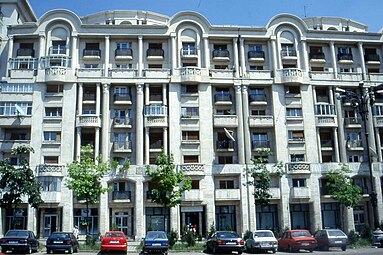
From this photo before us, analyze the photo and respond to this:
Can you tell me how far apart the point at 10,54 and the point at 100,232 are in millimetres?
22796

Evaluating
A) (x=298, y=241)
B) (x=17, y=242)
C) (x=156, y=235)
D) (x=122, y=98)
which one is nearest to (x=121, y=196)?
(x=122, y=98)

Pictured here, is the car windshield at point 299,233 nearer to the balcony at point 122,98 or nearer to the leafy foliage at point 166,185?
the leafy foliage at point 166,185

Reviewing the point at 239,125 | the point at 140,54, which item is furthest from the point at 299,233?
the point at 140,54

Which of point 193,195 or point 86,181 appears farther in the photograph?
point 193,195

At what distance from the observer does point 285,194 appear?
43906 mm

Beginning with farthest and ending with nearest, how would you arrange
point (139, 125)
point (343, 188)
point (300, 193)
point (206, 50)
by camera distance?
point (206, 50) → point (139, 125) → point (300, 193) → point (343, 188)

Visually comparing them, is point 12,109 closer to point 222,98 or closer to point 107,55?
point 107,55

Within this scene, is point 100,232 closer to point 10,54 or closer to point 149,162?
point 149,162

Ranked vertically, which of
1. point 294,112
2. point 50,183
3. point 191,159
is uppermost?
point 294,112

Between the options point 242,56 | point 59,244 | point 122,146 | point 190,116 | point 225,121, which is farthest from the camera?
point 242,56

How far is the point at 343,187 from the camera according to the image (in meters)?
39.7

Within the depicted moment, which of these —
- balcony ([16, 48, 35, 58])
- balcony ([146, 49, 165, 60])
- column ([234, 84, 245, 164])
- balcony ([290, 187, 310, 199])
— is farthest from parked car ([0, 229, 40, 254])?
balcony ([290, 187, 310, 199])

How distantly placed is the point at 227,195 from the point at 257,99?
39.5 feet

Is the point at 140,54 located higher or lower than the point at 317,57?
lower
